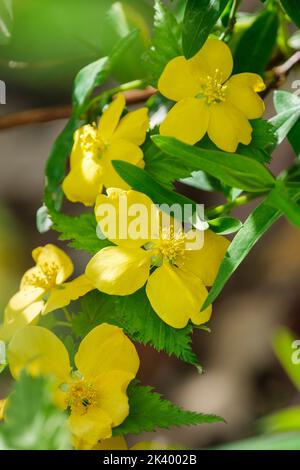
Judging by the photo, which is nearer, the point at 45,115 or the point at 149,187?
the point at 149,187

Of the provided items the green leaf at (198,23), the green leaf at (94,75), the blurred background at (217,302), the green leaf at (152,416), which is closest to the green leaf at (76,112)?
the green leaf at (94,75)

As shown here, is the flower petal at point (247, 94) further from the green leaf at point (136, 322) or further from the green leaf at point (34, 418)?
the green leaf at point (34, 418)

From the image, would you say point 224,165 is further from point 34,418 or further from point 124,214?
point 34,418

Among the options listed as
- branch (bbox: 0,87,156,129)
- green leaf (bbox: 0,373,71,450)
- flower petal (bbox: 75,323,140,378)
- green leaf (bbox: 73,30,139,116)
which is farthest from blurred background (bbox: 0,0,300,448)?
green leaf (bbox: 0,373,71,450)

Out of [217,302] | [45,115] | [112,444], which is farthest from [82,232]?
[217,302]
